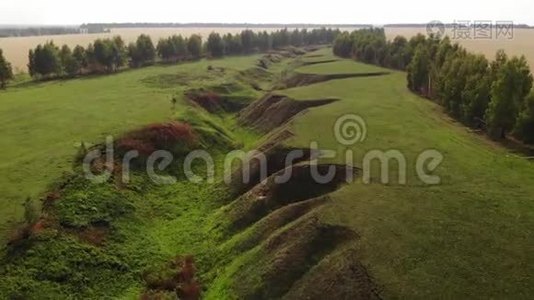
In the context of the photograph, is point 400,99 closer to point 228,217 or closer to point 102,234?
point 228,217

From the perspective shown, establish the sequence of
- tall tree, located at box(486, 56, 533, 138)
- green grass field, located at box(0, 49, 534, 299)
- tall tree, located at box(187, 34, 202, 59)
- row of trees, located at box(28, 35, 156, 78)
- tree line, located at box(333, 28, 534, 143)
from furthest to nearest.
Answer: tall tree, located at box(187, 34, 202, 59)
row of trees, located at box(28, 35, 156, 78)
tall tree, located at box(486, 56, 533, 138)
tree line, located at box(333, 28, 534, 143)
green grass field, located at box(0, 49, 534, 299)

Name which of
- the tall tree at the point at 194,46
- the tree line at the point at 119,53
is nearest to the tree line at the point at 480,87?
the tree line at the point at 119,53

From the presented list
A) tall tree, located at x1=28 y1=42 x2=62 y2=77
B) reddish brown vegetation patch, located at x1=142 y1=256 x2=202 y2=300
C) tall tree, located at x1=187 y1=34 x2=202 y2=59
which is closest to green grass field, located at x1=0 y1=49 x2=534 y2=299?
reddish brown vegetation patch, located at x1=142 y1=256 x2=202 y2=300

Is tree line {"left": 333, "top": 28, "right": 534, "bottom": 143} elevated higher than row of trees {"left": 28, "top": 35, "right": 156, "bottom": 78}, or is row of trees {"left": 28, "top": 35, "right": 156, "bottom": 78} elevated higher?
row of trees {"left": 28, "top": 35, "right": 156, "bottom": 78}

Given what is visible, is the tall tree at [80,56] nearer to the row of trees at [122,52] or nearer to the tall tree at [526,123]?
the row of trees at [122,52]

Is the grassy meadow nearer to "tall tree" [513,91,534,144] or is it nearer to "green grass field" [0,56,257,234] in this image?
"tall tree" [513,91,534,144]

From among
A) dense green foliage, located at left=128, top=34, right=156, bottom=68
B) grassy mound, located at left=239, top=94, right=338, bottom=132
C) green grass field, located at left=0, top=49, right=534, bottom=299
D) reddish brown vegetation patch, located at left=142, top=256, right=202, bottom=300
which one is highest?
dense green foliage, located at left=128, top=34, right=156, bottom=68

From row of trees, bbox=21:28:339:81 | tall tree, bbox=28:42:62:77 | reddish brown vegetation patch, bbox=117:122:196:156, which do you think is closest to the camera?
reddish brown vegetation patch, bbox=117:122:196:156

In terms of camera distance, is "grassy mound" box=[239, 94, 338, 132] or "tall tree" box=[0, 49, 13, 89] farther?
"tall tree" box=[0, 49, 13, 89]
